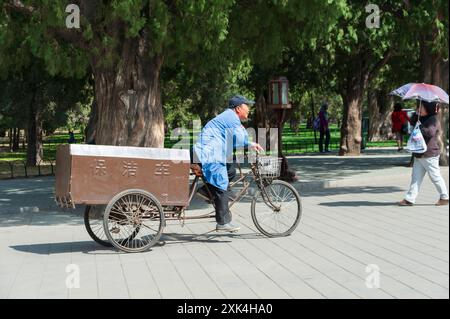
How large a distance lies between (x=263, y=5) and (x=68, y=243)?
5.61 meters

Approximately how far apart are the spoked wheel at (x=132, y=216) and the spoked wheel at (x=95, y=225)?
7.8 inches

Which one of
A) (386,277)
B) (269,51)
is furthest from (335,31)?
(386,277)

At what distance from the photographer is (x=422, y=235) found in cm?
880

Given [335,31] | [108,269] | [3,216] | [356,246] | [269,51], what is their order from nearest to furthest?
Answer: 1. [108,269]
2. [356,246]
3. [3,216]
4. [269,51]
5. [335,31]

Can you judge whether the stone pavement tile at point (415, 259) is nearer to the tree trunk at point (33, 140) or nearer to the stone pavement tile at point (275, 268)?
the stone pavement tile at point (275, 268)

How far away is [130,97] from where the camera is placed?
37.7ft

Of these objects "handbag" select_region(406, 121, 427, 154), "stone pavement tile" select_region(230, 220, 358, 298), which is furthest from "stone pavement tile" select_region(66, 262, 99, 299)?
"handbag" select_region(406, 121, 427, 154)

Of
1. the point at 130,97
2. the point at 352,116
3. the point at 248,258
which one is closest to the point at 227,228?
the point at 248,258

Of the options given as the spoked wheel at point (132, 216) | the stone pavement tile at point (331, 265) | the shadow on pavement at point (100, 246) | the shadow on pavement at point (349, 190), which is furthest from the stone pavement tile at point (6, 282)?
the shadow on pavement at point (349, 190)

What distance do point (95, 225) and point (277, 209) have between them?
2.29m

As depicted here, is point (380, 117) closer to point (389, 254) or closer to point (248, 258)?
point (389, 254)

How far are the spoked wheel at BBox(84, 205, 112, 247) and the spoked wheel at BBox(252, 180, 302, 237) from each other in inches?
74.3

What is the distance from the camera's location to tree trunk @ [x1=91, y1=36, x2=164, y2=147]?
1145cm
